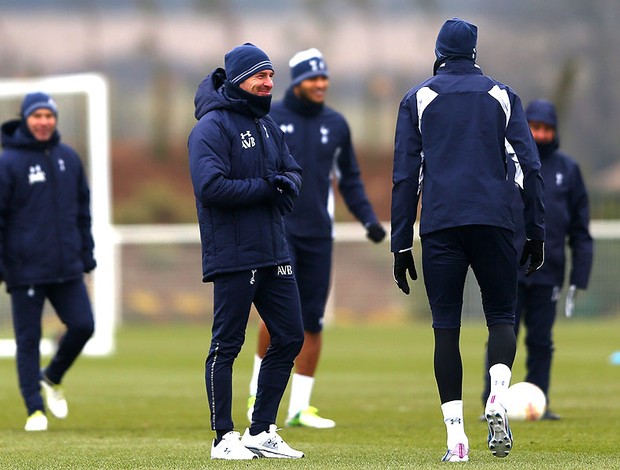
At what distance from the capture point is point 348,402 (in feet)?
43.9

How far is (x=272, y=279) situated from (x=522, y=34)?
3241 centimetres

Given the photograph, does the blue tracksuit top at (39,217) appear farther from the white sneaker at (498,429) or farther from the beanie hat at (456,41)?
the white sneaker at (498,429)

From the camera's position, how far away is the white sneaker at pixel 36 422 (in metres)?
11.1

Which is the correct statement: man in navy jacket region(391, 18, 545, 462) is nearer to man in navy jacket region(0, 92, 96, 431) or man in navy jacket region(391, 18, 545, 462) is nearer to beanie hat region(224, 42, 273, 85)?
beanie hat region(224, 42, 273, 85)

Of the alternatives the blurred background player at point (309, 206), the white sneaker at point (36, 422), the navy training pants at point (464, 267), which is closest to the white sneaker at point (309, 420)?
the blurred background player at point (309, 206)

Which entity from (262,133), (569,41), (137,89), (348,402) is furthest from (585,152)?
(262,133)

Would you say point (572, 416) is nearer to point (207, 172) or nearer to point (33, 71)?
point (207, 172)

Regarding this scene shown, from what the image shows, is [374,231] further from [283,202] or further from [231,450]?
[231,450]

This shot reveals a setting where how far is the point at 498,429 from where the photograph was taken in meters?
8.05

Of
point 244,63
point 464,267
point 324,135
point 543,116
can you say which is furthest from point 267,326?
point 543,116

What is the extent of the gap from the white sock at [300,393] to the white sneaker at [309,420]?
1.4 inches

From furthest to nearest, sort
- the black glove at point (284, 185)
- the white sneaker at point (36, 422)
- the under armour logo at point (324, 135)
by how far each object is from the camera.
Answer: the under armour logo at point (324, 135) < the white sneaker at point (36, 422) < the black glove at point (284, 185)

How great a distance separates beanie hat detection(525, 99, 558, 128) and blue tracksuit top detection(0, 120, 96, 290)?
3.33 metres

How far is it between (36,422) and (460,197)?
13.7 feet
